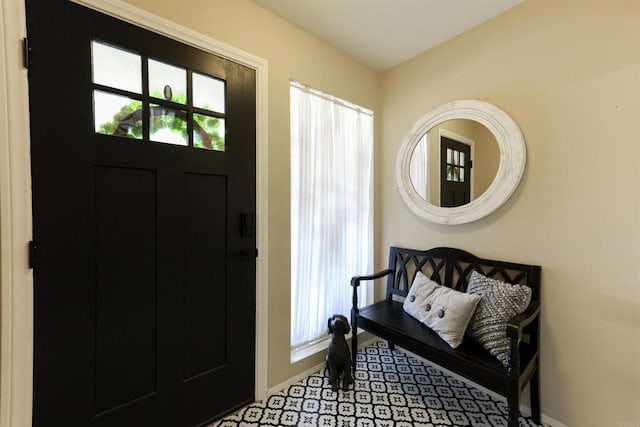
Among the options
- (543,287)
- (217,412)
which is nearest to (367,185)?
(543,287)

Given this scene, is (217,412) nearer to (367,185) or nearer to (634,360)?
Answer: (367,185)

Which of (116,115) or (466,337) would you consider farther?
(466,337)

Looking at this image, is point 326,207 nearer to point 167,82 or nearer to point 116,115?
point 167,82

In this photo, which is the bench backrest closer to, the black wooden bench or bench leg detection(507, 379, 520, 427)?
the black wooden bench

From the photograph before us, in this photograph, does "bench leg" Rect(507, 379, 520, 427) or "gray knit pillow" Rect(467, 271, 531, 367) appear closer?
"bench leg" Rect(507, 379, 520, 427)

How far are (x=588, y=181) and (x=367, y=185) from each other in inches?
56.5

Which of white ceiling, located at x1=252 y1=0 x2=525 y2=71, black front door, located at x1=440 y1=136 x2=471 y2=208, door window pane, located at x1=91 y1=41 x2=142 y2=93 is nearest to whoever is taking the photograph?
door window pane, located at x1=91 y1=41 x2=142 y2=93

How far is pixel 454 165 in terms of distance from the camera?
198cm

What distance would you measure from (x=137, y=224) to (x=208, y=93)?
0.81 m

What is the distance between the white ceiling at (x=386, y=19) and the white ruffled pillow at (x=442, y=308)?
5.87ft

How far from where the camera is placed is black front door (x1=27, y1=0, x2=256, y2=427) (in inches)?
43.1

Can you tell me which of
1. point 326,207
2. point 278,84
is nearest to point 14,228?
point 278,84

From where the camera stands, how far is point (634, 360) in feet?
4.28

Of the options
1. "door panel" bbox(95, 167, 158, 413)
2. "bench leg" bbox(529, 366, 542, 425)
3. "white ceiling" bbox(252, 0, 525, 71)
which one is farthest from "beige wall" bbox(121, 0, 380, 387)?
"bench leg" bbox(529, 366, 542, 425)
